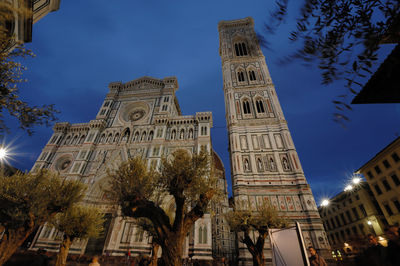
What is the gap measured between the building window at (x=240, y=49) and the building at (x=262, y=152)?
129 centimetres

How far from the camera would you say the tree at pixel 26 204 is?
8.34m

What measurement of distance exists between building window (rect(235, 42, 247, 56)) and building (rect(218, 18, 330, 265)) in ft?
4.22

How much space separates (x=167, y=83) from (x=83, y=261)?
25.4 m

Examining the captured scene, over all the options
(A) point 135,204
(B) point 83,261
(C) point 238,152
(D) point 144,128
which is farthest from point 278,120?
(B) point 83,261

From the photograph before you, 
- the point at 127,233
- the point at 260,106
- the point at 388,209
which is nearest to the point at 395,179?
the point at 388,209

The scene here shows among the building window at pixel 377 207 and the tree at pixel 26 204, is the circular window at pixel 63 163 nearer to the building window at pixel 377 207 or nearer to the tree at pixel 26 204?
the tree at pixel 26 204

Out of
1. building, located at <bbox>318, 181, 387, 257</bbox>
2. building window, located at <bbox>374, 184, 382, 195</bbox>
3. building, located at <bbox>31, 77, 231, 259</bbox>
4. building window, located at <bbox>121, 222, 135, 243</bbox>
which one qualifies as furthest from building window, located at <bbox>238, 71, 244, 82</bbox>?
building, located at <bbox>318, 181, 387, 257</bbox>

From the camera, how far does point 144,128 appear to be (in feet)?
82.6

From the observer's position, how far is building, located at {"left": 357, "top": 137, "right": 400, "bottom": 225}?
20266 millimetres

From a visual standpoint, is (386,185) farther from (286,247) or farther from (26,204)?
(26,204)

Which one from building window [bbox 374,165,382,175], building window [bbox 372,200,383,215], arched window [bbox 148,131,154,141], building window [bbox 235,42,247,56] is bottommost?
building window [bbox 372,200,383,215]

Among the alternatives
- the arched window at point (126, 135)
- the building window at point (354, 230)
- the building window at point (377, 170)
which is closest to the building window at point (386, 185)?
the building window at point (377, 170)

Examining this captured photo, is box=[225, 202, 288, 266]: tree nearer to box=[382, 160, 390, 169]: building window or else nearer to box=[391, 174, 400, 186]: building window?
box=[391, 174, 400, 186]: building window

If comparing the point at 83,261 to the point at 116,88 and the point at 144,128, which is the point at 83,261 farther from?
the point at 116,88
